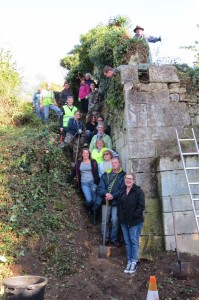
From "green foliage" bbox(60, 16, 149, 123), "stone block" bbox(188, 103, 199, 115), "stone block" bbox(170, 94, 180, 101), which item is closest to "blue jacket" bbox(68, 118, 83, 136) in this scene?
"green foliage" bbox(60, 16, 149, 123)

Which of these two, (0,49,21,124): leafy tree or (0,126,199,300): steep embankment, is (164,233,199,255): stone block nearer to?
(0,126,199,300): steep embankment

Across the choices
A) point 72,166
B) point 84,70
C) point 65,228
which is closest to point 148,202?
point 65,228

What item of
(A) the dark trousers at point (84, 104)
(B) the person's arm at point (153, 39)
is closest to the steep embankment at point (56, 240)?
(A) the dark trousers at point (84, 104)

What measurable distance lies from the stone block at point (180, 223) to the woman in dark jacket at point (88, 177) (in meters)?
1.73

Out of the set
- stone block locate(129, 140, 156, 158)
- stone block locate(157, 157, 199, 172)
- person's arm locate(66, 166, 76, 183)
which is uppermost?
stone block locate(129, 140, 156, 158)

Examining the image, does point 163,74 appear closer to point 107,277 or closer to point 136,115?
point 136,115

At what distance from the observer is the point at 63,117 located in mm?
9578

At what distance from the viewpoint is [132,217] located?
19.8ft

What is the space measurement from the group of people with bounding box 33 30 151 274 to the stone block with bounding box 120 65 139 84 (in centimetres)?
61

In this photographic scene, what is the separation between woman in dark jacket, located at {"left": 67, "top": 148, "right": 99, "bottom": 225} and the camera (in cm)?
Answer: 746

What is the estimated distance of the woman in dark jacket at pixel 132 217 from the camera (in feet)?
19.8

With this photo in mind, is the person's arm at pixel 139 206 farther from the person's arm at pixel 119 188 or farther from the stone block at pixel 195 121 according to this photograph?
the stone block at pixel 195 121

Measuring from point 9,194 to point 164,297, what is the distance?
3.73 metres

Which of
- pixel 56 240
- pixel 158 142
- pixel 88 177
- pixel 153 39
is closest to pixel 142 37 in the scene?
pixel 153 39
